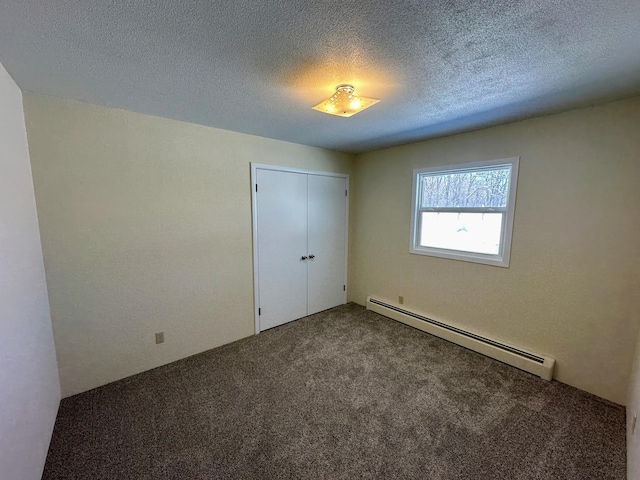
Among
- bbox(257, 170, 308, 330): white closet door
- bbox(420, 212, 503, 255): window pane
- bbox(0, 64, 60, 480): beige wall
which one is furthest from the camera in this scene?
bbox(257, 170, 308, 330): white closet door

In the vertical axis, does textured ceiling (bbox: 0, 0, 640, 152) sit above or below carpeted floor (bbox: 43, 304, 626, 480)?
above

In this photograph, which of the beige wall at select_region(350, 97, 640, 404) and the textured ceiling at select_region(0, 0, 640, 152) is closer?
the textured ceiling at select_region(0, 0, 640, 152)

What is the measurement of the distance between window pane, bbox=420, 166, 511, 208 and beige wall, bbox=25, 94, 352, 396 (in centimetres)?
194

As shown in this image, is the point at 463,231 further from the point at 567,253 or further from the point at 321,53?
the point at 321,53

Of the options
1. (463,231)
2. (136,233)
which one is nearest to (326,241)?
(463,231)

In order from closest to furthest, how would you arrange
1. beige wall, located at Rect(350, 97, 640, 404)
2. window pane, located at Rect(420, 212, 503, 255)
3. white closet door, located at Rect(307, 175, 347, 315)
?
beige wall, located at Rect(350, 97, 640, 404), window pane, located at Rect(420, 212, 503, 255), white closet door, located at Rect(307, 175, 347, 315)

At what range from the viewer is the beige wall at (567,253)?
6.31 feet

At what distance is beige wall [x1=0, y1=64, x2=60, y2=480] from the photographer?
3.92ft

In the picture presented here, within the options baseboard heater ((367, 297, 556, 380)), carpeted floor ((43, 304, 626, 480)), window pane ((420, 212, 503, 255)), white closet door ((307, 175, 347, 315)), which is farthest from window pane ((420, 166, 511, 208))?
carpeted floor ((43, 304, 626, 480))

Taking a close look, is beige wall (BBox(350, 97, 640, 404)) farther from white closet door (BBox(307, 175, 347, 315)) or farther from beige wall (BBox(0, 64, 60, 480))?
beige wall (BBox(0, 64, 60, 480))

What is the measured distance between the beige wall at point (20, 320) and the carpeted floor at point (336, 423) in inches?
11.8

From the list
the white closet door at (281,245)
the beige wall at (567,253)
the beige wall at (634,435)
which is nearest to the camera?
the beige wall at (634,435)

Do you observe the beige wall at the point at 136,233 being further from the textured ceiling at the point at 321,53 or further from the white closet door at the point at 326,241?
the white closet door at the point at 326,241

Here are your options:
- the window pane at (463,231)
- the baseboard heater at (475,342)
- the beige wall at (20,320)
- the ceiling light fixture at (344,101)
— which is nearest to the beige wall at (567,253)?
the baseboard heater at (475,342)
